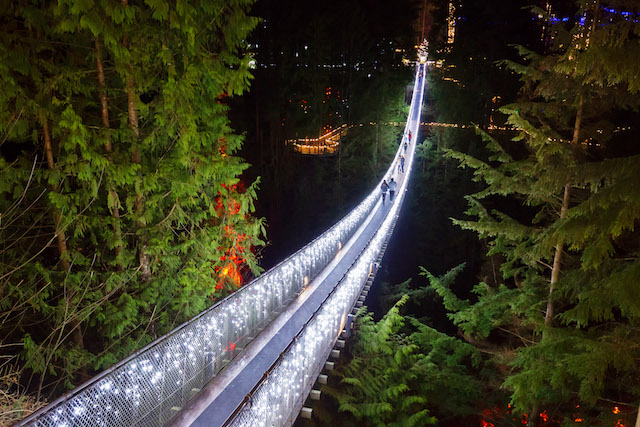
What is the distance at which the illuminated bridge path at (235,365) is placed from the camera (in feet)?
13.0

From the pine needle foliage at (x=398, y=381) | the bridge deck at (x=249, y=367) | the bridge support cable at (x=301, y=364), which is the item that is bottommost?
the pine needle foliage at (x=398, y=381)

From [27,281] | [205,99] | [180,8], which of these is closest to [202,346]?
[27,281]

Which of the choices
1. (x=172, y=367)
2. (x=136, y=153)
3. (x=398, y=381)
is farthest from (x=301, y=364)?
(x=136, y=153)

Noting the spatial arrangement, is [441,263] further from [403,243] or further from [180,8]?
[180,8]

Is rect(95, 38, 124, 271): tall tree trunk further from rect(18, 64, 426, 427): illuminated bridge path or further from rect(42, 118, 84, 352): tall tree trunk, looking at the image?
rect(18, 64, 426, 427): illuminated bridge path

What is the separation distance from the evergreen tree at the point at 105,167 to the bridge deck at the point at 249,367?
1.29 meters

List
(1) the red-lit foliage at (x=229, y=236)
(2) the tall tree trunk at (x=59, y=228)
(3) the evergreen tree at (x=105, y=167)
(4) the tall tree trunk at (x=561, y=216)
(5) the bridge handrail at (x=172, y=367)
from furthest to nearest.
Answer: (1) the red-lit foliage at (x=229, y=236)
(4) the tall tree trunk at (x=561, y=216)
(2) the tall tree trunk at (x=59, y=228)
(3) the evergreen tree at (x=105, y=167)
(5) the bridge handrail at (x=172, y=367)

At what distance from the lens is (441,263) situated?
790 inches

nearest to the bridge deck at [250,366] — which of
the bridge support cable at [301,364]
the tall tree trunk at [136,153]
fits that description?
the bridge support cable at [301,364]

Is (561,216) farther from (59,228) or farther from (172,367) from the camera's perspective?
(59,228)

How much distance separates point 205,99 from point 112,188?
210cm

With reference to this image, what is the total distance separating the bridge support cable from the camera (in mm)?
4043

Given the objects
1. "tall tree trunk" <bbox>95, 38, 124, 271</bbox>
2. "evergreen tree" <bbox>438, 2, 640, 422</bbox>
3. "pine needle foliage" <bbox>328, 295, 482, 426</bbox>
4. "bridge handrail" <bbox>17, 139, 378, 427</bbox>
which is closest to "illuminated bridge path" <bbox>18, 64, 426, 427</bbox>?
"bridge handrail" <bbox>17, 139, 378, 427</bbox>

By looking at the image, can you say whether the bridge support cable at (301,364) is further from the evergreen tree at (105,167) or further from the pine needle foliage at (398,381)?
the evergreen tree at (105,167)
